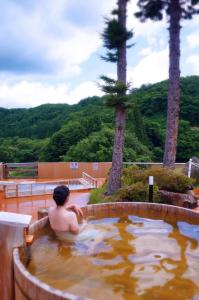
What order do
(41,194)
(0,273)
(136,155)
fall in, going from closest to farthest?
(0,273), (41,194), (136,155)

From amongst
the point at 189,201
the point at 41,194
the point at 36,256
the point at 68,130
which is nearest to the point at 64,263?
the point at 36,256

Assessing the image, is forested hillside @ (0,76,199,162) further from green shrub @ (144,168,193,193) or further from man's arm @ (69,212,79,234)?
man's arm @ (69,212,79,234)

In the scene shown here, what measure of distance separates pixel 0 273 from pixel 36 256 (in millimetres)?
809

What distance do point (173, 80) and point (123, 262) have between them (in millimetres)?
6309

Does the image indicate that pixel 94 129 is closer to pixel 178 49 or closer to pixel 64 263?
pixel 178 49

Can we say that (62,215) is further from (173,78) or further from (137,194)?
(173,78)

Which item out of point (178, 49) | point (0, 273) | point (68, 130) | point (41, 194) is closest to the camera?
point (0, 273)

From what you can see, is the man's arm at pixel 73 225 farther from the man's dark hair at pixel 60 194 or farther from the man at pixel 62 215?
the man's dark hair at pixel 60 194

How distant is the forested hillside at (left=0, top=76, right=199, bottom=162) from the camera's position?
1955 centimetres

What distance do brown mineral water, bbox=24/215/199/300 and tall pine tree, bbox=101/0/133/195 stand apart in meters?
3.43

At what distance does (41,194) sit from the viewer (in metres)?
9.89

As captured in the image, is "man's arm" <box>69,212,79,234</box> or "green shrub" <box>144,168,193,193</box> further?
"green shrub" <box>144,168,193,193</box>

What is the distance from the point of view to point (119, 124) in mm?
7734

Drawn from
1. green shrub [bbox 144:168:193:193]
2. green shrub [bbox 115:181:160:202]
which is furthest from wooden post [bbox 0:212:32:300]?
green shrub [bbox 144:168:193:193]
